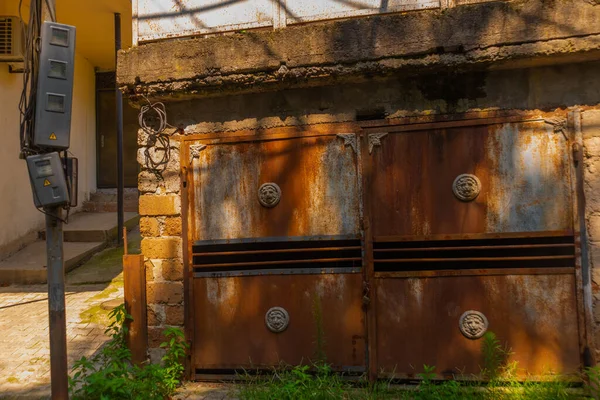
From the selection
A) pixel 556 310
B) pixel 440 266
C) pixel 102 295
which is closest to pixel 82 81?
pixel 102 295

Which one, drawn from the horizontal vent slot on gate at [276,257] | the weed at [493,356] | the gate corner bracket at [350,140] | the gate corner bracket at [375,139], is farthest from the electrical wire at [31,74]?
the weed at [493,356]

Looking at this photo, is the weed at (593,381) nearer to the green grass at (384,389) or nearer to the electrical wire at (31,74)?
the green grass at (384,389)

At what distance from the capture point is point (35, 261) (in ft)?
23.6

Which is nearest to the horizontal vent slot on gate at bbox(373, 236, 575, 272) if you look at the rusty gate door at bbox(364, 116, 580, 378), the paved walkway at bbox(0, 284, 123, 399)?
the rusty gate door at bbox(364, 116, 580, 378)

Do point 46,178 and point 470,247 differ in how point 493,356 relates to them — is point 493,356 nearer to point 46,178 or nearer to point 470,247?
point 470,247

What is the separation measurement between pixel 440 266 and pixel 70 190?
307 cm

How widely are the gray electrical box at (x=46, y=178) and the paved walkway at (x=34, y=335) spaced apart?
6.10 ft

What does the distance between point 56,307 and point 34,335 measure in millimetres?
2119

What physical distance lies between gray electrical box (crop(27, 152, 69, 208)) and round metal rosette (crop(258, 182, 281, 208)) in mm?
1550

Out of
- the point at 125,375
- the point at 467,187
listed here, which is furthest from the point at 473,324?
the point at 125,375

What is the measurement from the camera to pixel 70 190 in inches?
132

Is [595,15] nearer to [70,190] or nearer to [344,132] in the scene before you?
[344,132]

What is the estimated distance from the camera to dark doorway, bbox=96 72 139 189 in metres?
10.8

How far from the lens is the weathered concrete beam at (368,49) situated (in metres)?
3.35
